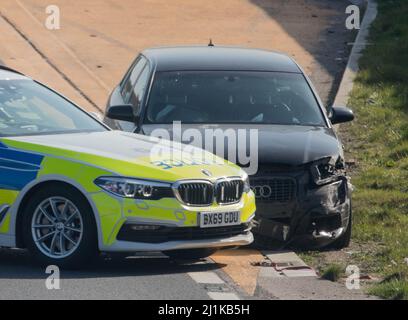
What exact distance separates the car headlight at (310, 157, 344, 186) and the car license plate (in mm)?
1336

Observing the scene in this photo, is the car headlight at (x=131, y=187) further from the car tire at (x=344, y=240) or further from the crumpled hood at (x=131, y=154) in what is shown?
the car tire at (x=344, y=240)

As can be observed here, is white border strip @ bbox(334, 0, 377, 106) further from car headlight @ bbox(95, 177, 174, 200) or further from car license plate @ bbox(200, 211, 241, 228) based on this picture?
car headlight @ bbox(95, 177, 174, 200)

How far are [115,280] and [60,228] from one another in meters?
0.65

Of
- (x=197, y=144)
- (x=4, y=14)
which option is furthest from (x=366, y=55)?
(x=197, y=144)

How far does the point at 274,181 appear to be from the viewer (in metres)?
12.1

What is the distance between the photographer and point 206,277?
10859mm

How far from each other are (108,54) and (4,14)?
11.6 ft

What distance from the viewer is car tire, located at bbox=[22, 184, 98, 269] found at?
10609 mm

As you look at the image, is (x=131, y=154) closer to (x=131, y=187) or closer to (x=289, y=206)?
(x=131, y=187)

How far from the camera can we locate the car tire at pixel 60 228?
10609 mm

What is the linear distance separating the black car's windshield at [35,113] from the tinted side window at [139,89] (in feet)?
3.90
